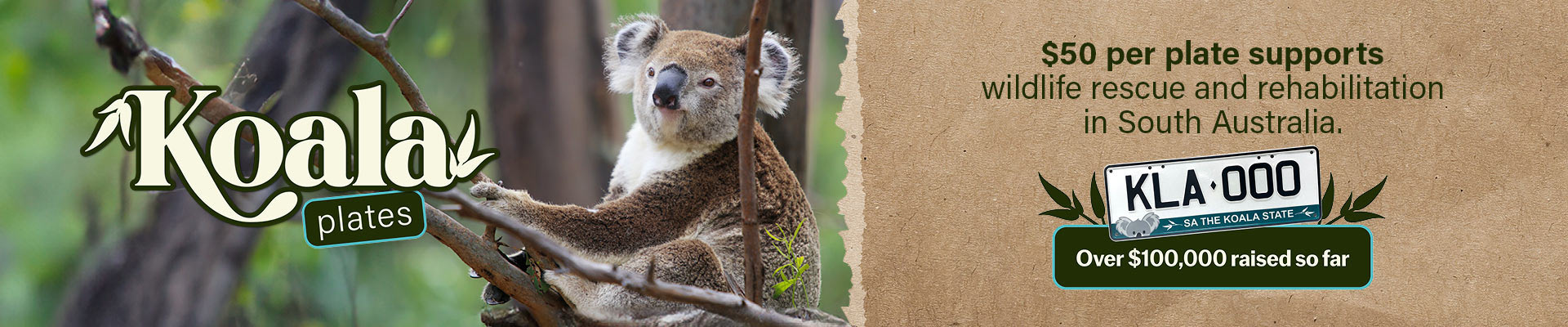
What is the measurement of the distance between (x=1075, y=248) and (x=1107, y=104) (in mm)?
405

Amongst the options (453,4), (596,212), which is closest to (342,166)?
(596,212)

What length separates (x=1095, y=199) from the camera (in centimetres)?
303

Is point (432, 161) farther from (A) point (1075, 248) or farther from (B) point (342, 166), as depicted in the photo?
(A) point (1075, 248)

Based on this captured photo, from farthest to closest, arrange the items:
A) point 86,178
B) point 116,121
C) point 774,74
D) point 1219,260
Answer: point 86,178
point 774,74
point 1219,260
point 116,121

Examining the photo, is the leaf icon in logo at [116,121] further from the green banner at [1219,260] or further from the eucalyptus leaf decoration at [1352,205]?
the eucalyptus leaf decoration at [1352,205]

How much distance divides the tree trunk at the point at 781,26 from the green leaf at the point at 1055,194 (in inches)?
38.2

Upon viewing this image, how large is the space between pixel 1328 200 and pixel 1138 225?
0.52 m

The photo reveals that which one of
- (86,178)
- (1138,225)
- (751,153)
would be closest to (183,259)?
(86,178)

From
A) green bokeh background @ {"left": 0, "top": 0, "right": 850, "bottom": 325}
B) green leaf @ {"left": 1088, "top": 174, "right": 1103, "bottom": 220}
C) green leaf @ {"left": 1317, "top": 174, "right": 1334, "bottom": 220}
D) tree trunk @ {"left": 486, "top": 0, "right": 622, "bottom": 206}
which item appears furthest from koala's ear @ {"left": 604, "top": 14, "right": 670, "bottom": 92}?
tree trunk @ {"left": 486, "top": 0, "right": 622, "bottom": 206}

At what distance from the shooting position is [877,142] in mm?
3064

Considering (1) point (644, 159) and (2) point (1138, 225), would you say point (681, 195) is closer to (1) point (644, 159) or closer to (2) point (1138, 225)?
(1) point (644, 159)

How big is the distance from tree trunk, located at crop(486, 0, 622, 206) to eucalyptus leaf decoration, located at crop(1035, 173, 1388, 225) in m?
4.04

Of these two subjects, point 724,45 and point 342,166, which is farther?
point 724,45

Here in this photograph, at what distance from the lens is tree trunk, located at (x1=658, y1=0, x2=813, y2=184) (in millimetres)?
3814
